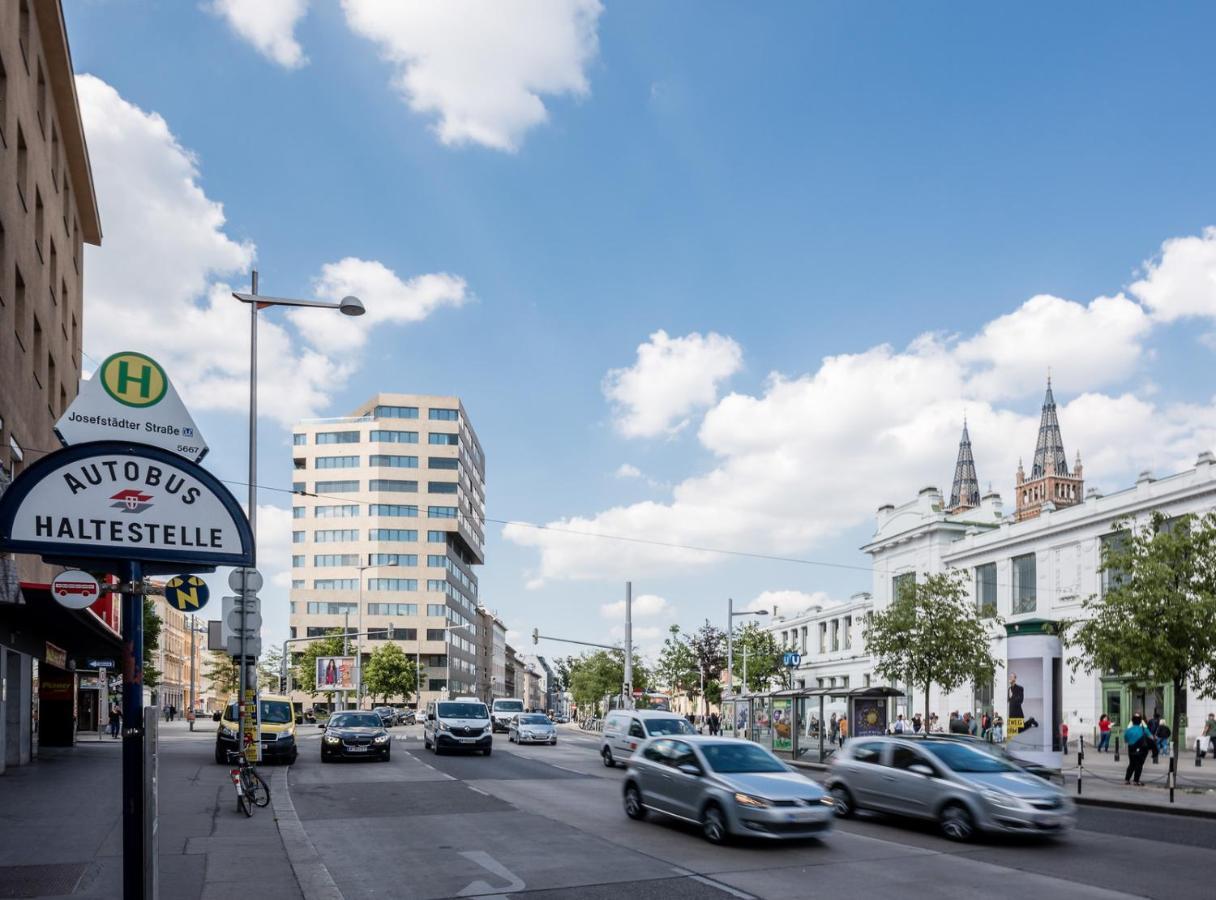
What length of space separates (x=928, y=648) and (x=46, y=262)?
97.9 ft

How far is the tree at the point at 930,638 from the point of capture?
37.3 meters

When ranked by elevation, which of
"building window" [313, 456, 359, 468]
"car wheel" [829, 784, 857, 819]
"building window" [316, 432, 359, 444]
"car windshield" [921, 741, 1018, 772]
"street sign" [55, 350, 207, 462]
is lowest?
"car wheel" [829, 784, 857, 819]

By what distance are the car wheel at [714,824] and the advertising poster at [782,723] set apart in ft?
66.9

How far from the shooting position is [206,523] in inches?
241

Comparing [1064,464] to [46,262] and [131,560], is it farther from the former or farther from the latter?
[131,560]

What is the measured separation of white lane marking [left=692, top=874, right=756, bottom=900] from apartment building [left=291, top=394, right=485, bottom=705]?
339ft

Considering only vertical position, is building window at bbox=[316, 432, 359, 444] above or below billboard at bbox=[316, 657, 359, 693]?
above

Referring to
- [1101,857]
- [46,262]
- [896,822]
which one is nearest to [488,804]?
[896,822]

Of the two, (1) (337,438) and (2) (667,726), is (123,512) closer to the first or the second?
(2) (667,726)

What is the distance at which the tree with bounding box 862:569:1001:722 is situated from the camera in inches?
1469

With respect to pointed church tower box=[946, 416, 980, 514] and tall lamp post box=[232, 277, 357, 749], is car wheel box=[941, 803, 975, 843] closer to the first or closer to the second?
tall lamp post box=[232, 277, 357, 749]

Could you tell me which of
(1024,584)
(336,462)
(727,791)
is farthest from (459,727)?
(336,462)

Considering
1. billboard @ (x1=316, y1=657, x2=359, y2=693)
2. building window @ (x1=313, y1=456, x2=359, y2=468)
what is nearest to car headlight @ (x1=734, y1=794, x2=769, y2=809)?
billboard @ (x1=316, y1=657, x2=359, y2=693)

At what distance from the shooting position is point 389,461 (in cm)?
11831
